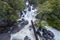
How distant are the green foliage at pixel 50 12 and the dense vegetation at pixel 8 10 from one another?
234cm

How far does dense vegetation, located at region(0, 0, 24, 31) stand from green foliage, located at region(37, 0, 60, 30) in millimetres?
2336

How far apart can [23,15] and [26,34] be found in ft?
9.78

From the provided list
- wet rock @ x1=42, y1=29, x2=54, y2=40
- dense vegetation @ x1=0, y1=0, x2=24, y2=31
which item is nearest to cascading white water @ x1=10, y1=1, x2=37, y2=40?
wet rock @ x1=42, y1=29, x2=54, y2=40

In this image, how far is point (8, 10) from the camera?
12.4 m

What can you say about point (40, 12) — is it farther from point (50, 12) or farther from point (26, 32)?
point (26, 32)

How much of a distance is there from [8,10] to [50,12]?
411cm

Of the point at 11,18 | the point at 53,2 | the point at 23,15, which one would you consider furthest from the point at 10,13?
the point at 53,2

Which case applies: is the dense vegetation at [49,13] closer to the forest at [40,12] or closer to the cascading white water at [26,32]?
the forest at [40,12]

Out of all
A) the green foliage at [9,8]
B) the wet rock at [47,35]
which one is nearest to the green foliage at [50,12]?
the wet rock at [47,35]

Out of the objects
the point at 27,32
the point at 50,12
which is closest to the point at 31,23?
the point at 27,32

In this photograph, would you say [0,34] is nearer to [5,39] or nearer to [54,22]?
[5,39]

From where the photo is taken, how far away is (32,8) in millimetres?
16188

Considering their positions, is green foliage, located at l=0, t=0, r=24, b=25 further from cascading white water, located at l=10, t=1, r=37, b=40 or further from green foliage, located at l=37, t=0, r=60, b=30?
green foliage, located at l=37, t=0, r=60, b=30

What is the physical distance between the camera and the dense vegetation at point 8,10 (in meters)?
12.1
